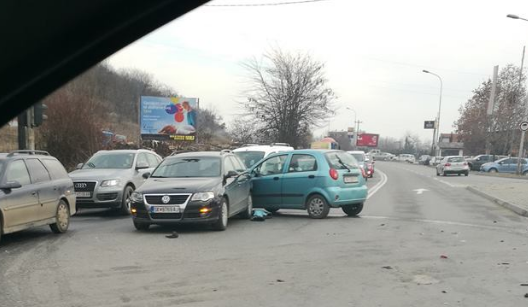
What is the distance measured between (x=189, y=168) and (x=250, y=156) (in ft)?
19.1

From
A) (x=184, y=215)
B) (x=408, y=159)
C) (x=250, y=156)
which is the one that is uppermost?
(x=250, y=156)

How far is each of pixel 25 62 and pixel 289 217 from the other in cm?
971

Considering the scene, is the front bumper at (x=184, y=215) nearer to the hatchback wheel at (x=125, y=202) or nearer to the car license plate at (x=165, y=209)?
the car license plate at (x=165, y=209)

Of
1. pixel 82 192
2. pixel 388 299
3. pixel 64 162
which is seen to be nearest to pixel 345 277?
pixel 388 299

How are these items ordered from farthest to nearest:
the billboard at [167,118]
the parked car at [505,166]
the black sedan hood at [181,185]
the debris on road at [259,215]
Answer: the parked car at [505,166]
the billboard at [167,118]
the debris on road at [259,215]
the black sedan hood at [181,185]

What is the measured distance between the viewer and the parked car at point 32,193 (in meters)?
7.76

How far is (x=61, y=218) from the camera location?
9242 millimetres

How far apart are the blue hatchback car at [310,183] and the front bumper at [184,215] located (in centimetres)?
269

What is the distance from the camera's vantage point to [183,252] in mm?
7500

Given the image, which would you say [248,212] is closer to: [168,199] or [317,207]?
[317,207]

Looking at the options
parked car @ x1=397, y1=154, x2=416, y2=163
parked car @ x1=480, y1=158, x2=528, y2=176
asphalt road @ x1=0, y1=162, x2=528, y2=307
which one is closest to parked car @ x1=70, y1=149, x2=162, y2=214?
asphalt road @ x1=0, y1=162, x2=528, y2=307

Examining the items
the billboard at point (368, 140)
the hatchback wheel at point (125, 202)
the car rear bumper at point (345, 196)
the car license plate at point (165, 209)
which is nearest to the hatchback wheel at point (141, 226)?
the car license plate at point (165, 209)

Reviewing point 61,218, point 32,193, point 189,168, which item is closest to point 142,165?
point 189,168

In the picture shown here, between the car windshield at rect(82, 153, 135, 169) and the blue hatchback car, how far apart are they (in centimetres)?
365
